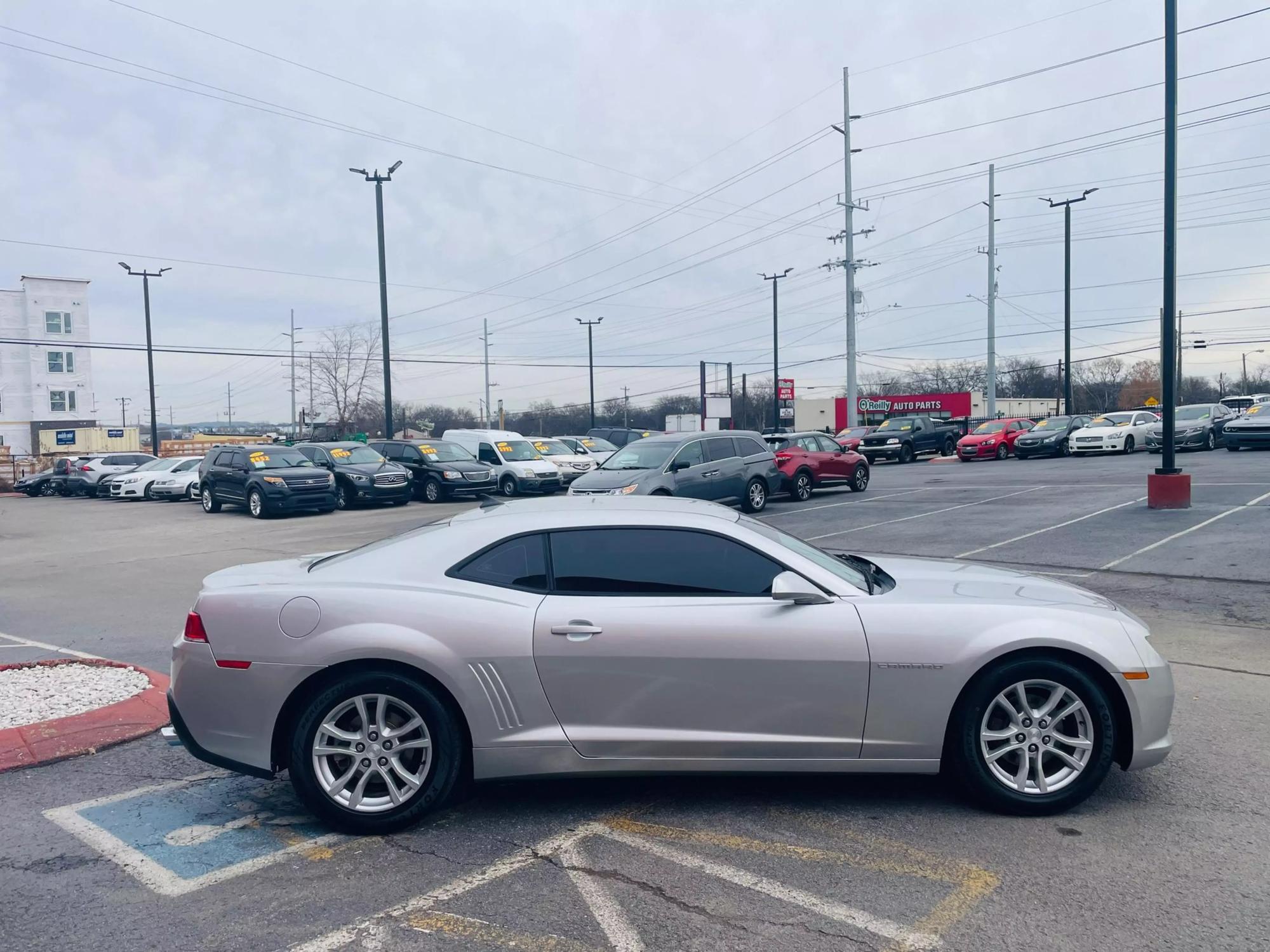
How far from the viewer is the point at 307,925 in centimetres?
349

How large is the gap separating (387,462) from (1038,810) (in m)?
23.5

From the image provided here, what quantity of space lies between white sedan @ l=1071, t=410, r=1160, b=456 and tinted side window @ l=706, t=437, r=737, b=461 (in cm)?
1962

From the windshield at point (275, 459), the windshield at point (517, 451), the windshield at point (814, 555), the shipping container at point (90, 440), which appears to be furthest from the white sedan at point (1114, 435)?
the shipping container at point (90, 440)

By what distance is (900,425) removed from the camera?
3750 cm

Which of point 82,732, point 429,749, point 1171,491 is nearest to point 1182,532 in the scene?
point 1171,491

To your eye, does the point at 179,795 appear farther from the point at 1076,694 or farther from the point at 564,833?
the point at 1076,694

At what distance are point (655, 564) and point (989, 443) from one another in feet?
110

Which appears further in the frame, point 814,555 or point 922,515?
point 922,515

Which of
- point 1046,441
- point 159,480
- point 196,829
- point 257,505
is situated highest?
point 1046,441

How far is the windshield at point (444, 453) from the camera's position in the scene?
26.5m

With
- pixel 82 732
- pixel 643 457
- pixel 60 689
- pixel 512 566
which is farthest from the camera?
pixel 643 457

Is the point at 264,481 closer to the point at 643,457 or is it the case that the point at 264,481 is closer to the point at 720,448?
the point at 643,457

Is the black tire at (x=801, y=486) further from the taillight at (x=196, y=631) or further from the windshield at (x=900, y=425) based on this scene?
the taillight at (x=196, y=631)

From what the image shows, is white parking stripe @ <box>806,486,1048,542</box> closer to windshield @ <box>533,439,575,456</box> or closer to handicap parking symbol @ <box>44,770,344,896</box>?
handicap parking symbol @ <box>44,770,344,896</box>
